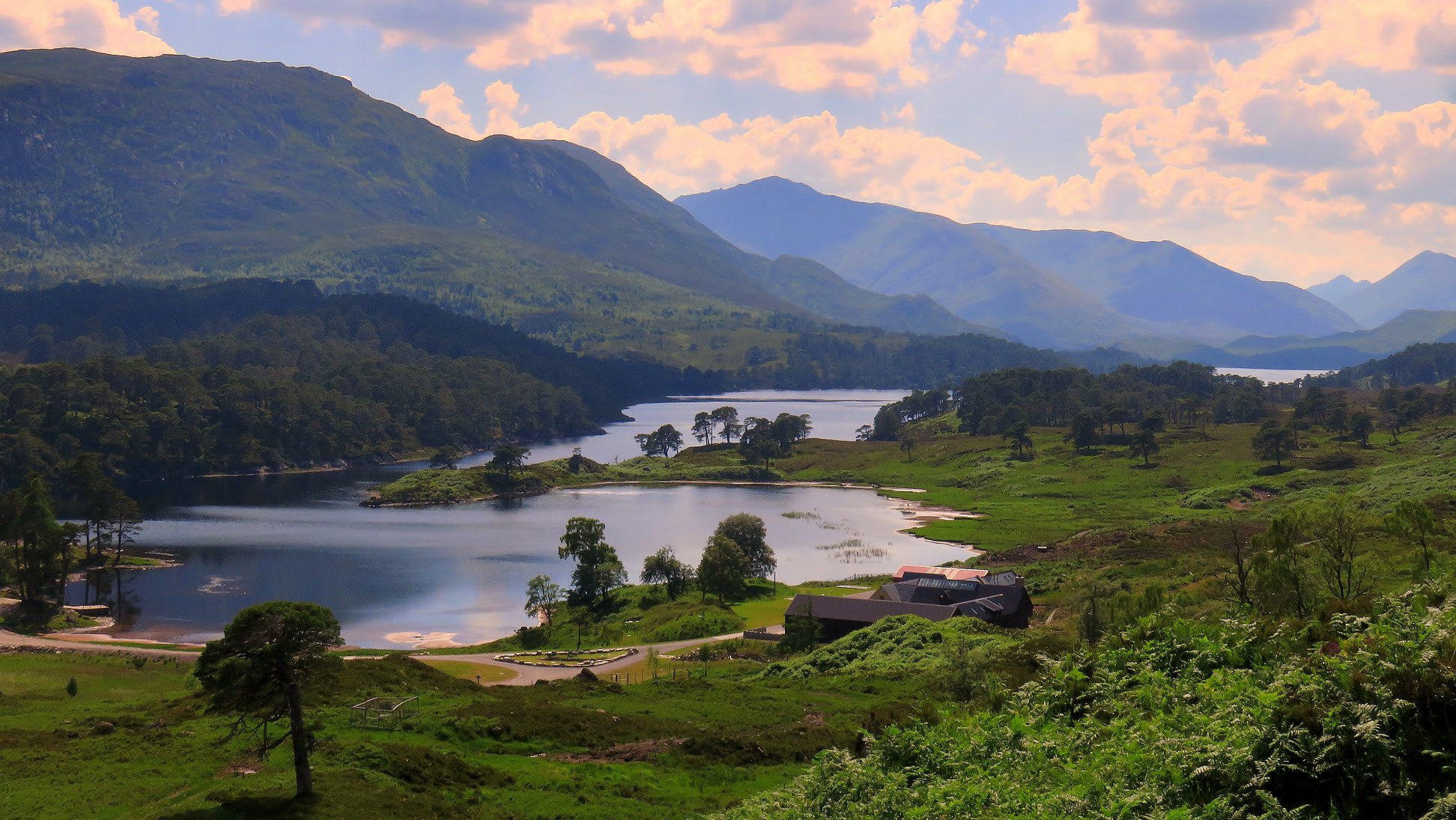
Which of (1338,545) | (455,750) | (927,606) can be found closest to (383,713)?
(455,750)

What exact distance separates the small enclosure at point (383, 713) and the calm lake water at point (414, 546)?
37899 millimetres

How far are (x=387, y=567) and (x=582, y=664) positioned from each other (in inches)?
1926

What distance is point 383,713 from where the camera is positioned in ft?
118

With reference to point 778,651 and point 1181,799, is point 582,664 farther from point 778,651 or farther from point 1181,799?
point 1181,799

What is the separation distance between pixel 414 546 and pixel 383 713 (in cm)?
8299

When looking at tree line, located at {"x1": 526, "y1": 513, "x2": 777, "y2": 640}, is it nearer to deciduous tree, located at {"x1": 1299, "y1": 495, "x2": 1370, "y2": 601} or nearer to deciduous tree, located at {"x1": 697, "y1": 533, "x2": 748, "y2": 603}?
deciduous tree, located at {"x1": 697, "y1": 533, "x2": 748, "y2": 603}

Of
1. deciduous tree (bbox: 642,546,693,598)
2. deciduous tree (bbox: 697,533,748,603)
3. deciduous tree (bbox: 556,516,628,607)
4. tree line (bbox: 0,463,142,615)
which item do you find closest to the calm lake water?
tree line (bbox: 0,463,142,615)

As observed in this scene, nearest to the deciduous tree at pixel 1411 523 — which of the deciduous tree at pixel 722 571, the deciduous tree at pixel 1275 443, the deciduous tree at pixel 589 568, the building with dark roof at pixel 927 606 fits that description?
the building with dark roof at pixel 927 606

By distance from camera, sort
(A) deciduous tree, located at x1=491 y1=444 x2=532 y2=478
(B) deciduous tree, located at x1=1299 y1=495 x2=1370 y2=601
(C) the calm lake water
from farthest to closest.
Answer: (A) deciduous tree, located at x1=491 y1=444 x2=532 y2=478 → (C) the calm lake water → (B) deciduous tree, located at x1=1299 y1=495 x2=1370 y2=601

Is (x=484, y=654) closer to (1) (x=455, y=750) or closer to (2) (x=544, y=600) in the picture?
(2) (x=544, y=600)

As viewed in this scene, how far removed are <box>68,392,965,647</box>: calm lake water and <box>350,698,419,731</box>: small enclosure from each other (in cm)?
3790

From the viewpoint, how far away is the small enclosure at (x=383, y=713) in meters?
35.2

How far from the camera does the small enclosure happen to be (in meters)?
35.2

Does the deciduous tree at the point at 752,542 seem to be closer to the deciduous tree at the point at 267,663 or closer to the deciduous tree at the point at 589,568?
the deciduous tree at the point at 589,568
